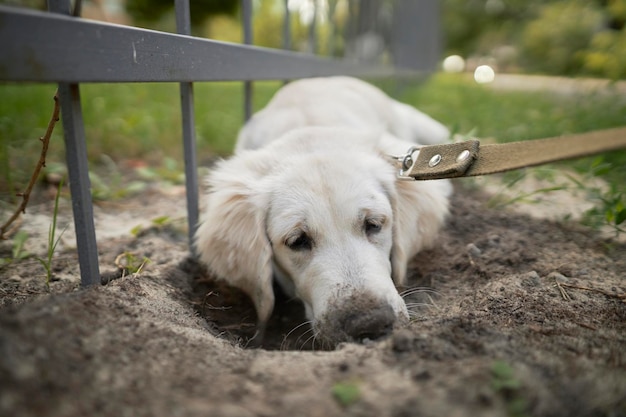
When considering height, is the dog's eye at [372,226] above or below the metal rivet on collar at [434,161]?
below

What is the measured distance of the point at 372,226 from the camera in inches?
84.7

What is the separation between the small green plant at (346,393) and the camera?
1.03 metres

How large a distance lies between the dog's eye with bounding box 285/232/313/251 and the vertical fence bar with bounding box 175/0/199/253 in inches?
26.0

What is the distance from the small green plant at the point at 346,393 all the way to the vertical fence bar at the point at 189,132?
62.6 inches

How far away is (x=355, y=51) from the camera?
25.9 feet

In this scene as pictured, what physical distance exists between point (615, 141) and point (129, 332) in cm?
170

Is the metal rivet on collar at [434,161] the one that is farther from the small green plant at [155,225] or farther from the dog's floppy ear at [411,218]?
the small green plant at [155,225]

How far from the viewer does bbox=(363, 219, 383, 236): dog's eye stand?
2.13 meters

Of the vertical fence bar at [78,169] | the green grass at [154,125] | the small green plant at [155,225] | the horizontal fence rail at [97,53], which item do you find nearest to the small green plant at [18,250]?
the small green plant at [155,225]

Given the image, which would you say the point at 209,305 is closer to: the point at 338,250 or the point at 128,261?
the point at 128,261

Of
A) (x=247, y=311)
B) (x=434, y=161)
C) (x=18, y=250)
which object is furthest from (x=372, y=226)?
(x=18, y=250)

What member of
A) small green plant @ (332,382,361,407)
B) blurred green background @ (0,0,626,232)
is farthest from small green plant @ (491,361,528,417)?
blurred green background @ (0,0,626,232)

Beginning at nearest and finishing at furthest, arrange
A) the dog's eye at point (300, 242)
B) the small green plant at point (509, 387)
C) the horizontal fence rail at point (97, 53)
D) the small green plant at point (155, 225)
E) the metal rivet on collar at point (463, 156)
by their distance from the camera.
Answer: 1. the small green plant at point (509, 387)
2. the horizontal fence rail at point (97, 53)
3. the metal rivet on collar at point (463, 156)
4. the dog's eye at point (300, 242)
5. the small green plant at point (155, 225)

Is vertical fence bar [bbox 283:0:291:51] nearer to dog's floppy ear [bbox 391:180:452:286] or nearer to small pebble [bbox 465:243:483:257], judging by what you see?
dog's floppy ear [bbox 391:180:452:286]
